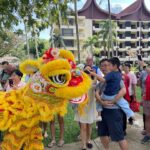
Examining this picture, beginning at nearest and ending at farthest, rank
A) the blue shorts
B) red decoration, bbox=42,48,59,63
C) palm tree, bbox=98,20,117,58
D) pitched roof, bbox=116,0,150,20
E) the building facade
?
red decoration, bbox=42,48,59,63, the blue shorts, palm tree, bbox=98,20,117,58, the building facade, pitched roof, bbox=116,0,150,20

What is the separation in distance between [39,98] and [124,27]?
6209cm

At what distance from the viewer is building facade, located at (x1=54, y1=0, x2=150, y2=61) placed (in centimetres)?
6194

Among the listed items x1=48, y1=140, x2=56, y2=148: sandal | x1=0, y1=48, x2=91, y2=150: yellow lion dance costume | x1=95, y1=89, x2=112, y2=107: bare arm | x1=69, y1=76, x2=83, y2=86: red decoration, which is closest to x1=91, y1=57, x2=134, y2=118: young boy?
x1=95, y1=89, x2=112, y2=107: bare arm

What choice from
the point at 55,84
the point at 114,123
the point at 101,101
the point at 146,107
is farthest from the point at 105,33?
the point at 55,84

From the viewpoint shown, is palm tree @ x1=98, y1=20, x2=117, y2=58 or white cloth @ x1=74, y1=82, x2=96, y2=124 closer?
white cloth @ x1=74, y1=82, x2=96, y2=124

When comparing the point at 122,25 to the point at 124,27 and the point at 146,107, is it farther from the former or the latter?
the point at 146,107

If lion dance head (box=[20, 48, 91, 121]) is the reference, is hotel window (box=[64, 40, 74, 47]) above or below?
below

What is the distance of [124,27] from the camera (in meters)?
64.8

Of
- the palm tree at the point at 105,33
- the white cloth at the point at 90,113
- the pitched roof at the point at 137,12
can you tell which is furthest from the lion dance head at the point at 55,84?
the pitched roof at the point at 137,12

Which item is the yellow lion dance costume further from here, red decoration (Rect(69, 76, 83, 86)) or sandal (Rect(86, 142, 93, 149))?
sandal (Rect(86, 142, 93, 149))

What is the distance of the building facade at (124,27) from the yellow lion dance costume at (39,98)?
55719 millimetres

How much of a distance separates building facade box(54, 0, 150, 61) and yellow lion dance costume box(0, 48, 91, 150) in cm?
5572

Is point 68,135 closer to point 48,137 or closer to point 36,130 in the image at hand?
point 48,137

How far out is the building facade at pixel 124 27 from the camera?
203 ft
